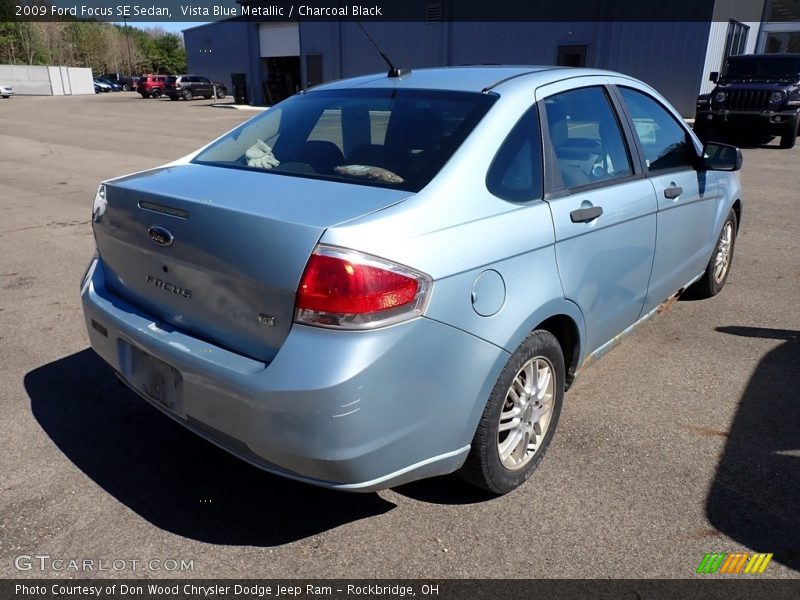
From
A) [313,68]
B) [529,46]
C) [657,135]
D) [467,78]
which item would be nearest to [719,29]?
[529,46]

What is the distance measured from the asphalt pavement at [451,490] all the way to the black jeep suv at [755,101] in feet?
41.6

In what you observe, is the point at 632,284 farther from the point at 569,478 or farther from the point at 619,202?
the point at 569,478

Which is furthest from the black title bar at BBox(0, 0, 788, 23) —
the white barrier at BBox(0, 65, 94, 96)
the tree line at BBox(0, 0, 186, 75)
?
the tree line at BBox(0, 0, 186, 75)

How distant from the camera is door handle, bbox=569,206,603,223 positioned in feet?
9.48

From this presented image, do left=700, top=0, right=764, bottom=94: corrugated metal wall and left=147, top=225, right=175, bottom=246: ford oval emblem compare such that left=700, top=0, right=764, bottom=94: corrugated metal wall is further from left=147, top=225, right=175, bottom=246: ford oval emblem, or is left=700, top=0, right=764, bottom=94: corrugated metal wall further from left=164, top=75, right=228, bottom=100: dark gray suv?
left=164, top=75, right=228, bottom=100: dark gray suv

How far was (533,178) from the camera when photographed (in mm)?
2805

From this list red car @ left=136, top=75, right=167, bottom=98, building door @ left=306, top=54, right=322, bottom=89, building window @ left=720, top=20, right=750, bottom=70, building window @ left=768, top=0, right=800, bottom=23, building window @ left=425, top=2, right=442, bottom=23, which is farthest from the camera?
red car @ left=136, top=75, right=167, bottom=98

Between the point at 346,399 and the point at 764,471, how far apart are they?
2104mm

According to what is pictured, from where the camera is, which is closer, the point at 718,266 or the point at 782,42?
the point at 718,266

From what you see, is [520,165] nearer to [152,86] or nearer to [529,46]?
[529,46]

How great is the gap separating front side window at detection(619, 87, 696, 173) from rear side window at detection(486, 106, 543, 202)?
108 centimetres

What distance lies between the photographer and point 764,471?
9.85ft

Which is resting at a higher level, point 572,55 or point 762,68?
point 572,55

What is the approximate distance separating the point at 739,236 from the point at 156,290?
680cm
